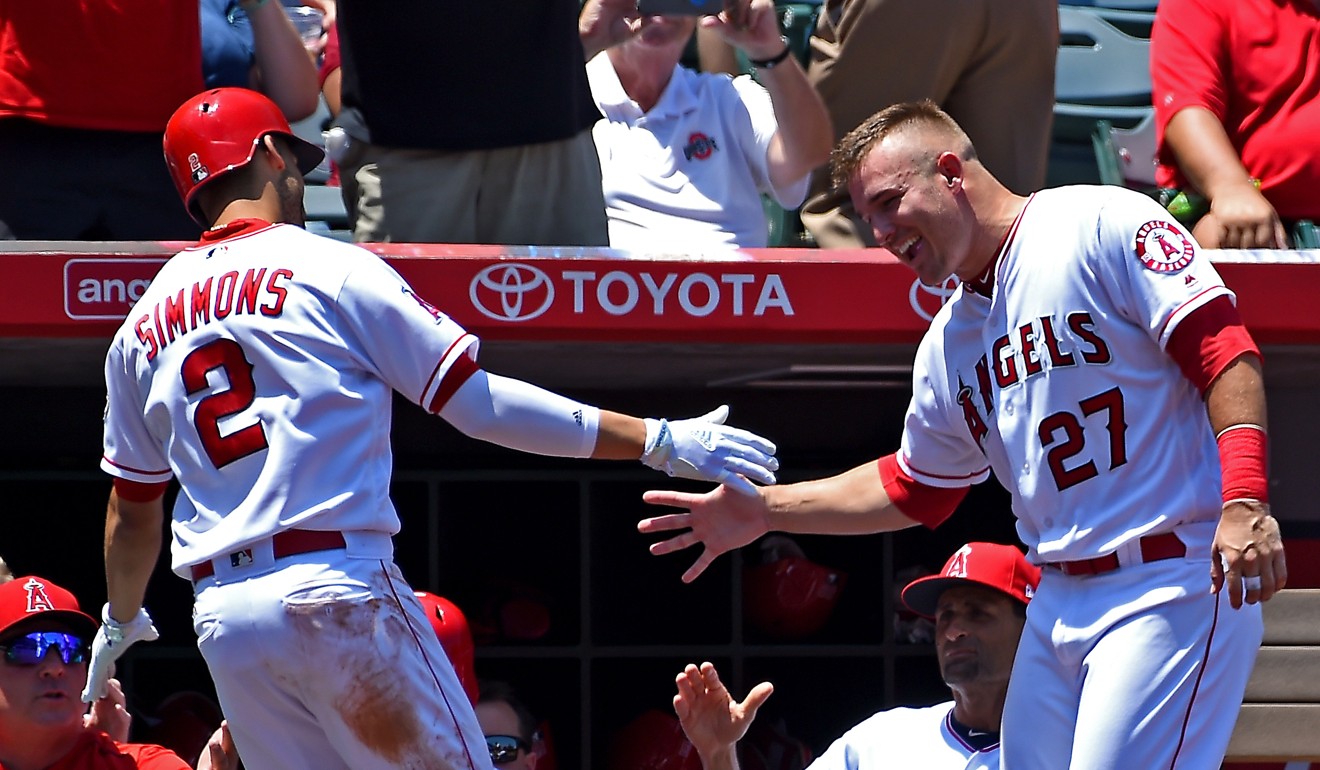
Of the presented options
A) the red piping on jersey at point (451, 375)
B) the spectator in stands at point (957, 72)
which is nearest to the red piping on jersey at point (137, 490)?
the red piping on jersey at point (451, 375)

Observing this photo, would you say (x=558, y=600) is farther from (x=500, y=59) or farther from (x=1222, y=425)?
(x=1222, y=425)

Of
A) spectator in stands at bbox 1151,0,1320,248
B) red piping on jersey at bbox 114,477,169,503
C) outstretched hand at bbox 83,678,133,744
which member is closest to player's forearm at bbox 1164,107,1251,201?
spectator in stands at bbox 1151,0,1320,248

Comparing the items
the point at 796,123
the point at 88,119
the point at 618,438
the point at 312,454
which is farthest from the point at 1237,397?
the point at 88,119

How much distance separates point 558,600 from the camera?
223 inches

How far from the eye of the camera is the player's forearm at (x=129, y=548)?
3.75 metres

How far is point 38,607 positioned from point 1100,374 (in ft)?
8.01

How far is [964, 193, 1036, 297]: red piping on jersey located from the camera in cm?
345

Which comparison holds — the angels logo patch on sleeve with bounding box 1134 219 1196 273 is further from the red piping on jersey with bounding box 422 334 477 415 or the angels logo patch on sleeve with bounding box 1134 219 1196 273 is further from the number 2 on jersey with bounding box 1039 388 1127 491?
the red piping on jersey with bounding box 422 334 477 415

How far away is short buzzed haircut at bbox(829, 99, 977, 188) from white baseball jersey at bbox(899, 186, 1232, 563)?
225 mm

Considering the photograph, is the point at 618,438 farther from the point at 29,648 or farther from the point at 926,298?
the point at 29,648

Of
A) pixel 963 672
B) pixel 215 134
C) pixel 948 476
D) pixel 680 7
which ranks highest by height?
pixel 215 134

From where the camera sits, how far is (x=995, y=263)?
11.4 ft

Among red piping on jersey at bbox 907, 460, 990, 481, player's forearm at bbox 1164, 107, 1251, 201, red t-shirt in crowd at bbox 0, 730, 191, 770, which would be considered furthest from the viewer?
player's forearm at bbox 1164, 107, 1251, 201

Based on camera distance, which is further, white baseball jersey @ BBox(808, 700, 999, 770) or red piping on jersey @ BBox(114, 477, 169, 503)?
white baseball jersey @ BBox(808, 700, 999, 770)
